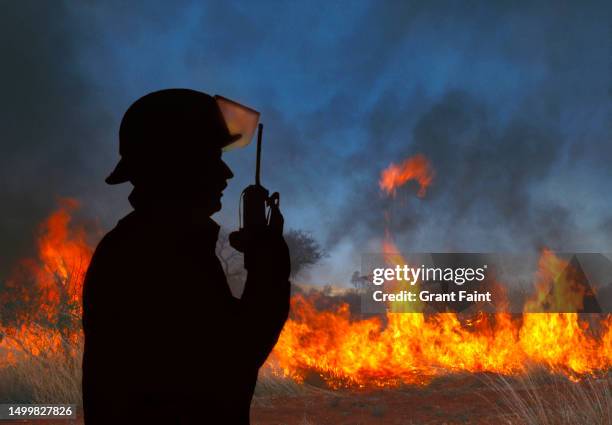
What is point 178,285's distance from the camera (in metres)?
2.02

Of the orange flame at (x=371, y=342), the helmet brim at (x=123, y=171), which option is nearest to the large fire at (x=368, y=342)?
the orange flame at (x=371, y=342)

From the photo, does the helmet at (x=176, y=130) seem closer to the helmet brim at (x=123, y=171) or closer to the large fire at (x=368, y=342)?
the helmet brim at (x=123, y=171)

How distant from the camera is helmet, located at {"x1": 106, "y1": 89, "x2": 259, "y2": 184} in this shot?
2.24 meters

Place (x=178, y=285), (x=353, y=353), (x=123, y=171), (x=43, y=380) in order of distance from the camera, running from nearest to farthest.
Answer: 1. (x=178, y=285)
2. (x=123, y=171)
3. (x=43, y=380)
4. (x=353, y=353)

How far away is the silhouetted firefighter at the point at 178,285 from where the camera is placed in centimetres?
199

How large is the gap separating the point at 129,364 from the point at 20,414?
9844mm

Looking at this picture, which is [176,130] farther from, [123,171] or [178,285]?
[178,285]

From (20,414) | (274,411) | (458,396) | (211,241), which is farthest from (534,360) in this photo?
(211,241)

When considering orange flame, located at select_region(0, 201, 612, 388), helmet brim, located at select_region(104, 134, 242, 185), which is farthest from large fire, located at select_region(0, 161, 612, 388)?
helmet brim, located at select_region(104, 134, 242, 185)

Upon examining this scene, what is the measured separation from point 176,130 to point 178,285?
616mm

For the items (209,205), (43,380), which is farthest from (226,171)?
(43,380)

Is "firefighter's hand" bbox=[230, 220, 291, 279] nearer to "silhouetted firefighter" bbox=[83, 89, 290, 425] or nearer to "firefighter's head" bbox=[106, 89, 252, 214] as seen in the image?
"silhouetted firefighter" bbox=[83, 89, 290, 425]

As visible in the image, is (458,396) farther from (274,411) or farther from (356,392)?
(274,411)

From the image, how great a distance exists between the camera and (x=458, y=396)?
1178 cm
